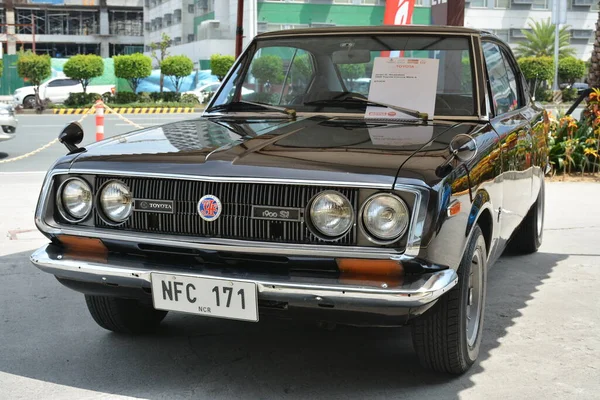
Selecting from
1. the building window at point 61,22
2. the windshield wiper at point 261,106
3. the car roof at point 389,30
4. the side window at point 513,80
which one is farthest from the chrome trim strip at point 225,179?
the building window at point 61,22

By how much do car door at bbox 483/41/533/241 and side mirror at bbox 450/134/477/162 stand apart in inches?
35.1

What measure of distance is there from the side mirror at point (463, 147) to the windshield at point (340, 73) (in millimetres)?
1013

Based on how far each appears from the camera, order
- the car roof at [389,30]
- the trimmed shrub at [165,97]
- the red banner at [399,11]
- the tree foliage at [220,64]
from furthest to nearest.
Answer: the tree foliage at [220,64] < the trimmed shrub at [165,97] < the red banner at [399,11] < the car roof at [389,30]

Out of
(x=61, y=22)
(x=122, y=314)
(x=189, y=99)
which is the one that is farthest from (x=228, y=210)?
(x=61, y=22)

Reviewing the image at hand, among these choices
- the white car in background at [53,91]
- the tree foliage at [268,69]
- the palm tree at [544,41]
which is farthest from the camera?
the palm tree at [544,41]

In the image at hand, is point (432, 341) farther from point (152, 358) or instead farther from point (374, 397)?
point (152, 358)

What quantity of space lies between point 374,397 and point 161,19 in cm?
6936

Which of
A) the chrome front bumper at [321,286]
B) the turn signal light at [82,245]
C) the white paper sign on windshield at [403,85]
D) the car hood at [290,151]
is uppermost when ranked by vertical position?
the white paper sign on windshield at [403,85]

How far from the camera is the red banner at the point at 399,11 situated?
983 cm

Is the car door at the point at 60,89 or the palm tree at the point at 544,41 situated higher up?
the palm tree at the point at 544,41

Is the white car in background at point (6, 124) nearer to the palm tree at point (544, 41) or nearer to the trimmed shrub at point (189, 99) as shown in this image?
the trimmed shrub at point (189, 99)

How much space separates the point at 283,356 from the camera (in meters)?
4.12

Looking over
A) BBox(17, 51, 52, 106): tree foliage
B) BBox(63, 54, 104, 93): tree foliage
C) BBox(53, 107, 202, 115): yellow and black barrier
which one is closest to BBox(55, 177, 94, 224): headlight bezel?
BBox(53, 107, 202, 115): yellow and black barrier

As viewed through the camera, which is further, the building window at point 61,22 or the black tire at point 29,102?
the building window at point 61,22
